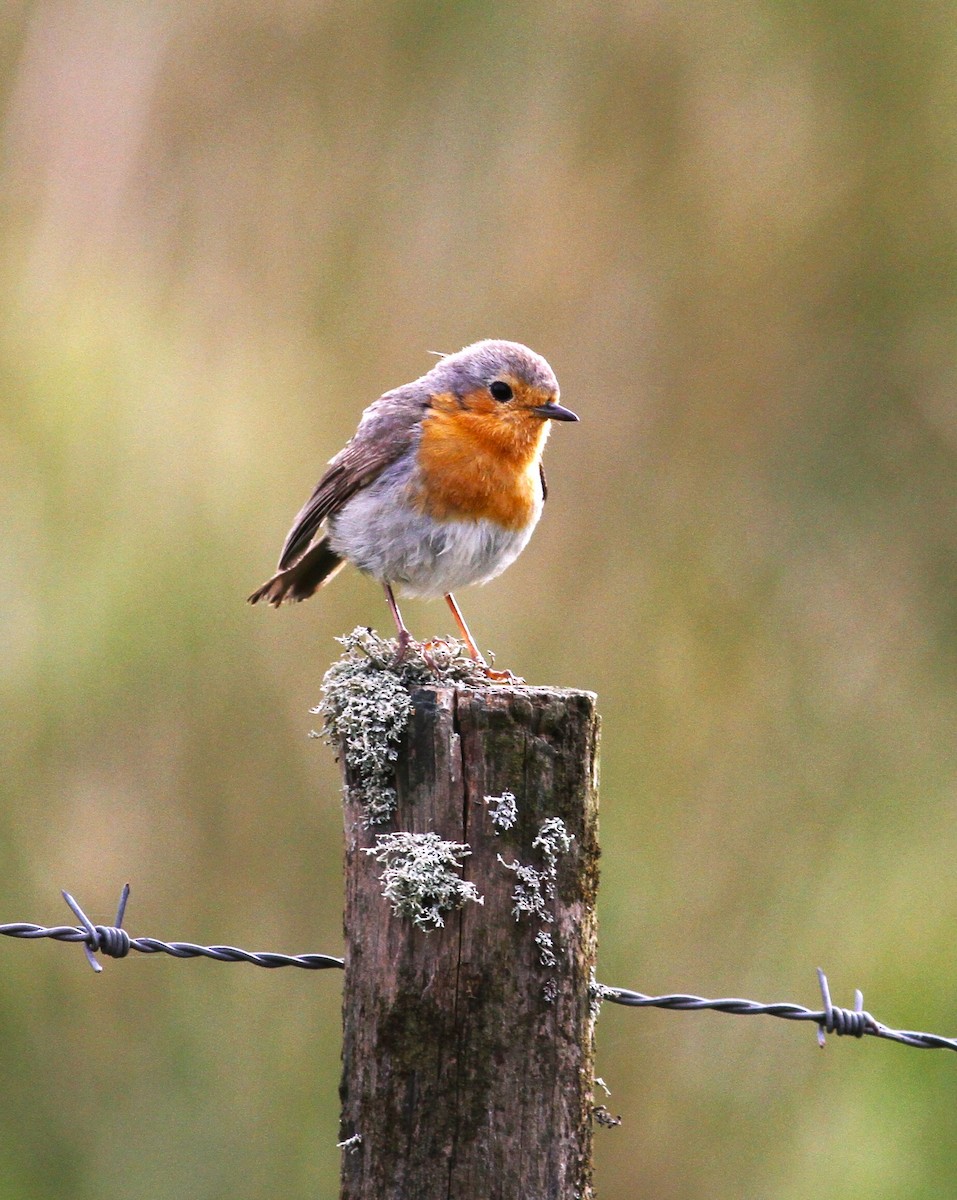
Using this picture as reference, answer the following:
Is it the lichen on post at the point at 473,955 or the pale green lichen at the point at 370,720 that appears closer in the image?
the lichen on post at the point at 473,955

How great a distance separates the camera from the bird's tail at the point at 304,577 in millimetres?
4652

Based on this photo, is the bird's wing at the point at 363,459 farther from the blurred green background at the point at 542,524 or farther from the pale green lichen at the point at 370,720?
the pale green lichen at the point at 370,720

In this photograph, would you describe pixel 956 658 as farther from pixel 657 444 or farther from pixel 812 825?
pixel 657 444

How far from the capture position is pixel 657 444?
614 cm

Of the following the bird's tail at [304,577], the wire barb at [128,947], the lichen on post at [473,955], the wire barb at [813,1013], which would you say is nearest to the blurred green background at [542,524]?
the bird's tail at [304,577]

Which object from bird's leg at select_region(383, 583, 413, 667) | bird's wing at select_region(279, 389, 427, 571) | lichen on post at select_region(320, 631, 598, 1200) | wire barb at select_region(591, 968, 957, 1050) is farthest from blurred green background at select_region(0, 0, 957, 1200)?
lichen on post at select_region(320, 631, 598, 1200)

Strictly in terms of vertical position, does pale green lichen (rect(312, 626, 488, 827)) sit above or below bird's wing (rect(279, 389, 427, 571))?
below

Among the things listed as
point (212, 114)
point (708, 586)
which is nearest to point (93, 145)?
point (212, 114)

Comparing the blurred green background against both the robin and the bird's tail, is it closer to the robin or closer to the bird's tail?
the bird's tail

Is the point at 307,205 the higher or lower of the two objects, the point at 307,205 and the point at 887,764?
the higher

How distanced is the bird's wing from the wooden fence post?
1978 millimetres

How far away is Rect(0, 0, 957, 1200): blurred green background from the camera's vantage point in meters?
5.61

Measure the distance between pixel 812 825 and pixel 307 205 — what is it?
334 cm

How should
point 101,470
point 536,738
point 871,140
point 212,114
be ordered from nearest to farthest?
point 536,738 < point 101,470 < point 212,114 < point 871,140
